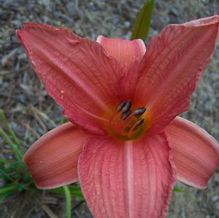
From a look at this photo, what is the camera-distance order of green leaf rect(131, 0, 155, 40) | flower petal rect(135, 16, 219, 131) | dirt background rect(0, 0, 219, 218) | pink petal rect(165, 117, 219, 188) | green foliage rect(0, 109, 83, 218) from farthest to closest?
dirt background rect(0, 0, 219, 218) → green foliage rect(0, 109, 83, 218) → green leaf rect(131, 0, 155, 40) → pink petal rect(165, 117, 219, 188) → flower petal rect(135, 16, 219, 131)

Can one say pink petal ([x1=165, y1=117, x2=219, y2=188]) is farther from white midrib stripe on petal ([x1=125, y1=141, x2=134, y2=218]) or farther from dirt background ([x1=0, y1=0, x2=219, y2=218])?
dirt background ([x1=0, y1=0, x2=219, y2=218])

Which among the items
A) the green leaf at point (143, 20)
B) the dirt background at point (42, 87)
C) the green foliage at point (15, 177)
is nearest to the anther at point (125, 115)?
the green leaf at point (143, 20)

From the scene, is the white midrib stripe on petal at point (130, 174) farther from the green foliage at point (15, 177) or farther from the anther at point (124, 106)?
the green foliage at point (15, 177)

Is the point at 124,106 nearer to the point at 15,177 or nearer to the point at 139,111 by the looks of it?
the point at 139,111

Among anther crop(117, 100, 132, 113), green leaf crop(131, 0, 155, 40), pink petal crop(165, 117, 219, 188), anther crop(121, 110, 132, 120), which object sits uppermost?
green leaf crop(131, 0, 155, 40)

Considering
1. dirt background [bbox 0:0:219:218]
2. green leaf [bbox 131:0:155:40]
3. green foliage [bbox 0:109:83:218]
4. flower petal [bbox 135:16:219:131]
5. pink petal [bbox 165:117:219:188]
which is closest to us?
flower petal [bbox 135:16:219:131]

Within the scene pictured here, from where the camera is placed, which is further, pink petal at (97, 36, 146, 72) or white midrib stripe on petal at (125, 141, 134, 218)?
pink petal at (97, 36, 146, 72)

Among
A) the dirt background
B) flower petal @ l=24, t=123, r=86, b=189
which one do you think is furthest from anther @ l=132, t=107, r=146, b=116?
the dirt background

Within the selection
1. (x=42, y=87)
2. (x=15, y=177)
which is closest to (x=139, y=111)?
(x=15, y=177)
